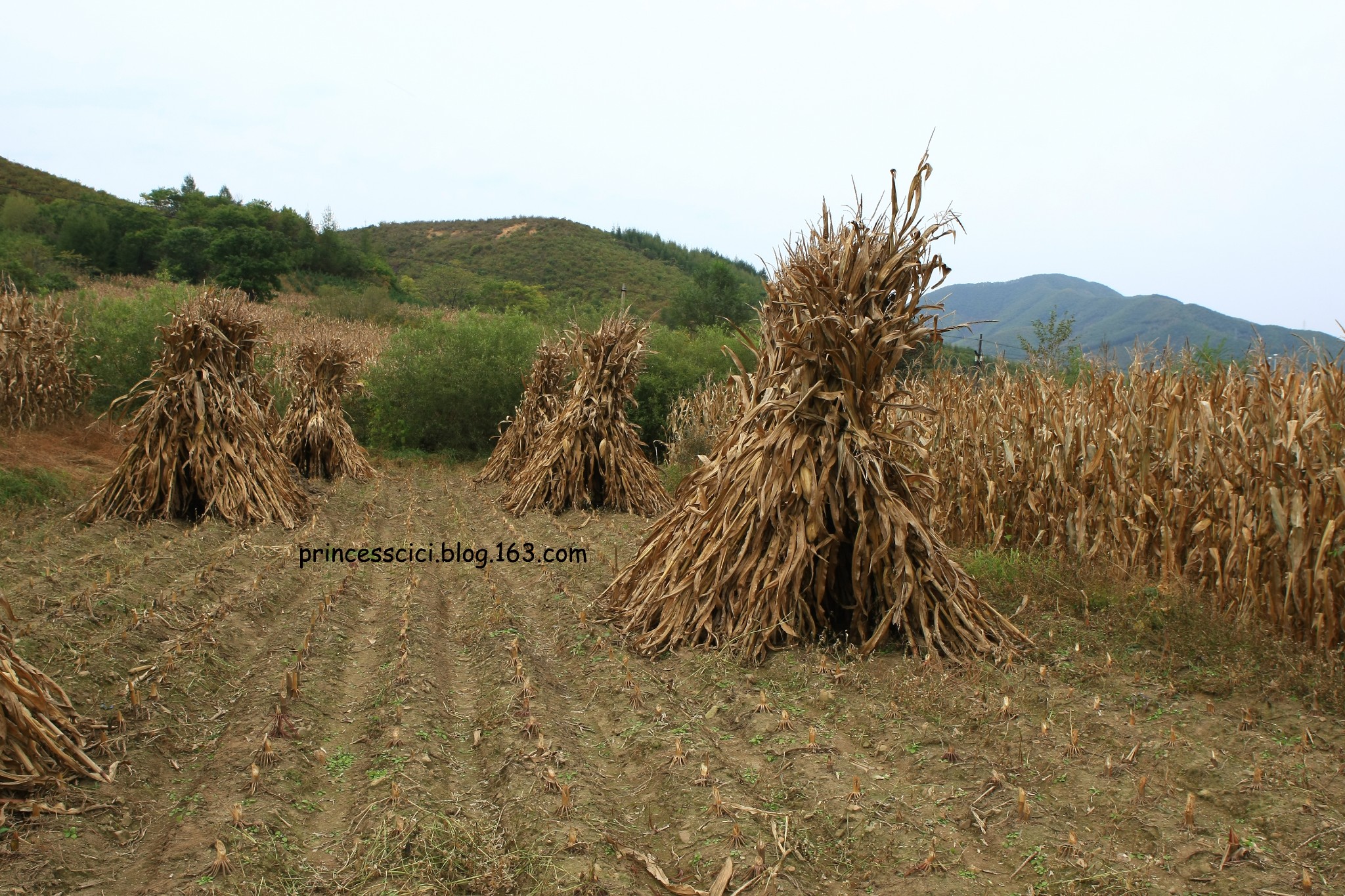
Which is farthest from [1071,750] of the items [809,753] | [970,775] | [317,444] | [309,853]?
[317,444]

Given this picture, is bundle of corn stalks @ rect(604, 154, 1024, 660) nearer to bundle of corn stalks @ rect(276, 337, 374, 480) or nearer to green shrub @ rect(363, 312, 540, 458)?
bundle of corn stalks @ rect(276, 337, 374, 480)

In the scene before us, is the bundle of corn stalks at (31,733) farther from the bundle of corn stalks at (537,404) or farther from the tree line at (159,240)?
the tree line at (159,240)

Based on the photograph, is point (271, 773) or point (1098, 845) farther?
point (271, 773)

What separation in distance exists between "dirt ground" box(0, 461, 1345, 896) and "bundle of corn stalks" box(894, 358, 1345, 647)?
0.41m

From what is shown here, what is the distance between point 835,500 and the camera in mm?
5461

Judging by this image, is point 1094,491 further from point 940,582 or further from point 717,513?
point 717,513

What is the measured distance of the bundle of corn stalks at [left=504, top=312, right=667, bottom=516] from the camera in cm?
1209

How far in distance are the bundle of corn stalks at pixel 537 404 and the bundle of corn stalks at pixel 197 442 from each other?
514 centimetres

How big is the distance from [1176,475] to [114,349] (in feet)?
58.3

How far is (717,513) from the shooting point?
19.4ft

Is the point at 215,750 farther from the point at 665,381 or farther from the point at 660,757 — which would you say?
the point at 665,381

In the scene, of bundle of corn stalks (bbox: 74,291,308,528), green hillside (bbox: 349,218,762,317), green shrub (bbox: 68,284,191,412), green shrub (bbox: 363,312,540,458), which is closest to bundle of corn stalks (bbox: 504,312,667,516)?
bundle of corn stalks (bbox: 74,291,308,528)

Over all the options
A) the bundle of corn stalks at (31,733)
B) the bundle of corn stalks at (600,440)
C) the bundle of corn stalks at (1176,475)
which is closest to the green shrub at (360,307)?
the bundle of corn stalks at (600,440)

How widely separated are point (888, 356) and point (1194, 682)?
2.73 metres
